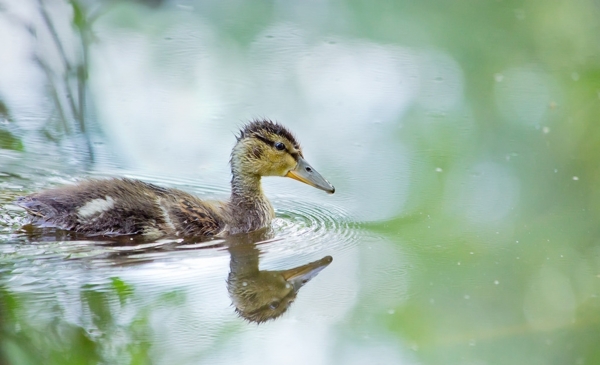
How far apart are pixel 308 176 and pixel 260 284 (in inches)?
50.7

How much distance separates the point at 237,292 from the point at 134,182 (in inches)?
46.9

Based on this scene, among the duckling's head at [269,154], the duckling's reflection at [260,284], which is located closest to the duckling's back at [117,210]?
the duckling's reflection at [260,284]

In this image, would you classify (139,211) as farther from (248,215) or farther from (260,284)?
(260,284)

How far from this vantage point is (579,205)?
5.38 m

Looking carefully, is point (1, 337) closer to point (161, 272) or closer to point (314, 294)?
point (161, 272)

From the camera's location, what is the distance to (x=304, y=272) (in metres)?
4.59

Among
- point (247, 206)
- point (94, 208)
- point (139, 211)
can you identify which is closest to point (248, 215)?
point (247, 206)

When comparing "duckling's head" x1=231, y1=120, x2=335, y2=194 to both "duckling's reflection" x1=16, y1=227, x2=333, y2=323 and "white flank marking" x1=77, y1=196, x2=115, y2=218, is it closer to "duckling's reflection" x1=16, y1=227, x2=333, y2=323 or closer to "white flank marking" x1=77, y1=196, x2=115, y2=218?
"duckling's reflection" x1=16, y1=227, x2=333, y2=323

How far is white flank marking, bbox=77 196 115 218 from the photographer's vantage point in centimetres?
506

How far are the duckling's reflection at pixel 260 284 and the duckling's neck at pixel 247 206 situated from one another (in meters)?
0.36

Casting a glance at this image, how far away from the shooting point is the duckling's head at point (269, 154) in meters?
5.61

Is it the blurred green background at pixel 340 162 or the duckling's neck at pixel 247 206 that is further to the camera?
the duckling's neck at pixel 247 206

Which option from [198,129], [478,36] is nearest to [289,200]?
[198,129]

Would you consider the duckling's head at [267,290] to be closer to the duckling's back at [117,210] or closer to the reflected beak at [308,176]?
the duckling's back at [117,210]
